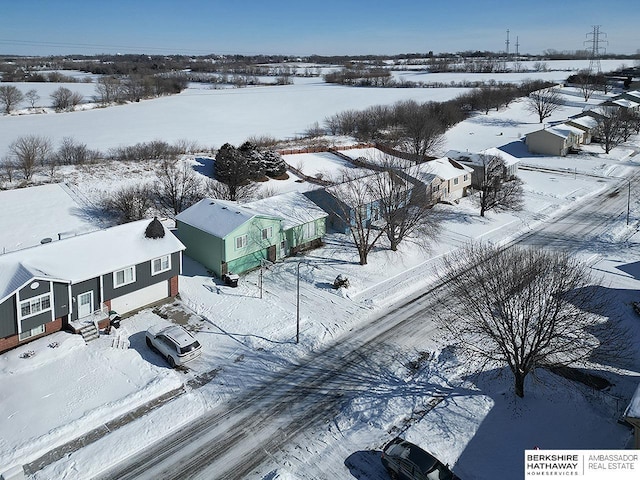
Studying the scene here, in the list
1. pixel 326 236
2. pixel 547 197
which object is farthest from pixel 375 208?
pixel 547 197

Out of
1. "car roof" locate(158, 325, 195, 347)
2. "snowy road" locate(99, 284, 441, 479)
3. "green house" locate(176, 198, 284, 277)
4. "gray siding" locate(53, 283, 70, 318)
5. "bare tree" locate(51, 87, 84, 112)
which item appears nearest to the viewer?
"snowy road" locate(99, 284, 441, 479)

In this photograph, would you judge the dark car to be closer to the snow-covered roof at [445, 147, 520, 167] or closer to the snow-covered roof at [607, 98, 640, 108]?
the snow-covered roof at [445, 147, 520, 167]

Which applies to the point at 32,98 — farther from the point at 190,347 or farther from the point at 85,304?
the point at 190,347

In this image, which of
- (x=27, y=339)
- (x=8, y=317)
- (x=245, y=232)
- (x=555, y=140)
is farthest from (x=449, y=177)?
(x=8, y=317)

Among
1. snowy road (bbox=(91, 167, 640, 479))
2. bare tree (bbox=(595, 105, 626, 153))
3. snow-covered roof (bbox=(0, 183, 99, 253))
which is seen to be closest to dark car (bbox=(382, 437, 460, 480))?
snowy road (bbox=(91, 167, 640, 479))

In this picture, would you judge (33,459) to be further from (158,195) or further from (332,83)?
(332,83)
